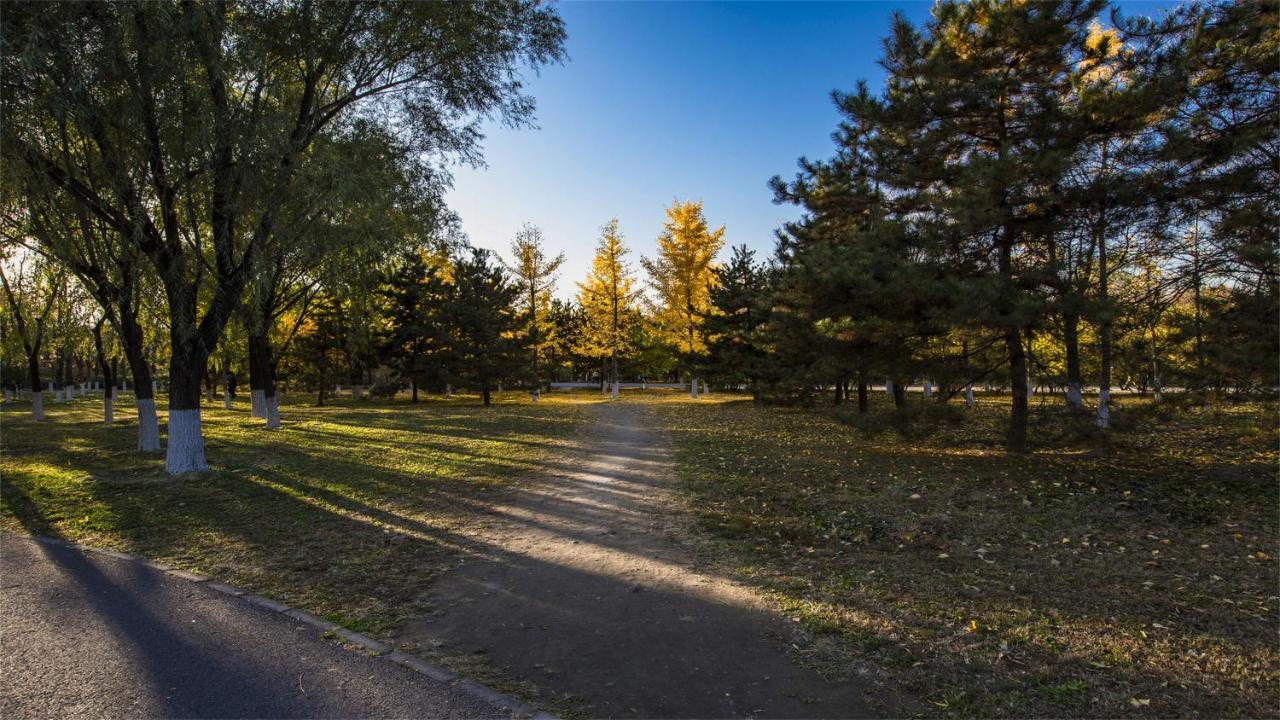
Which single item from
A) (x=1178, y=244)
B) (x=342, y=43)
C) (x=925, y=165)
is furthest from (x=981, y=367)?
(x=342, y=43)

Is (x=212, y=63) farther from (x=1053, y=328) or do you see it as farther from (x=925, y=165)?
(x=1053, y=328)

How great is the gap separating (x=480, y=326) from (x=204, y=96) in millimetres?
19098

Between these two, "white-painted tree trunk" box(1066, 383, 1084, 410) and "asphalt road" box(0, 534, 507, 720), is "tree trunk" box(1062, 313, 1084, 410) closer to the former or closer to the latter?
"white-painted tree trunk" box(1066, 383, 1084, 410)

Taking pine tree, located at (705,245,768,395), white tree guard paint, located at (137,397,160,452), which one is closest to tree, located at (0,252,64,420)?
white tree guard paint, located at (137,397,160,452)

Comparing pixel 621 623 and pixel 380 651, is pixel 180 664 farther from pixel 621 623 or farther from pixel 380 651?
pixel 621 623

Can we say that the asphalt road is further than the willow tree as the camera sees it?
No

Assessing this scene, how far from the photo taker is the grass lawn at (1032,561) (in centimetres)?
334

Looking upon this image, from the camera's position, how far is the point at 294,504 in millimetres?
8047

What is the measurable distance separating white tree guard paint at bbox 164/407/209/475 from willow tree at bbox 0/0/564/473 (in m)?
0.02

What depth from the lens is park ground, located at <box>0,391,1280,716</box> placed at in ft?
11.4

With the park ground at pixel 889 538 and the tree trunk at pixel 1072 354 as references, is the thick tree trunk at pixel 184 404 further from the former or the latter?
the tree trunk at pixel 1072 354

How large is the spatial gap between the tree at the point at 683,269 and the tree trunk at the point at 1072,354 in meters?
20.5

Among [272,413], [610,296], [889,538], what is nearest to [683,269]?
[610,296]

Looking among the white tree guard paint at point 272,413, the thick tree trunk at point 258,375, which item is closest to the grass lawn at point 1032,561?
the white tree guard paint at point 272,413
